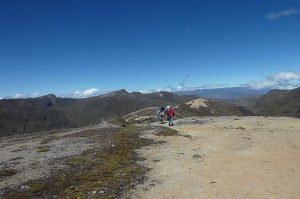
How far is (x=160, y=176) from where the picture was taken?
28.6 metres

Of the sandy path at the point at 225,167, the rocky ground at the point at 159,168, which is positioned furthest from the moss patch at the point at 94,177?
the sandy path at the point at 225,167

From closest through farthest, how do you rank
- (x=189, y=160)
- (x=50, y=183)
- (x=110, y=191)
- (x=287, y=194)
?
1. (x=287, y=194)
2. (x=110, y=191)
3. (x=50, y=183)
4. (x=189, y=160)

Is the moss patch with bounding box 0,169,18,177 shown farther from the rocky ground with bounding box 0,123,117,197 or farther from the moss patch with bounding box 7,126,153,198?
the moss patch with bounding box 7,126,153,198

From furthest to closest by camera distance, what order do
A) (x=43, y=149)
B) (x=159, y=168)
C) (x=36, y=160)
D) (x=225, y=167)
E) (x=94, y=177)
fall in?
(x=43, y=149) < (x=36, y=160) < (x=159, y=168) < (x=225, y=167) < (x=94, y=177)

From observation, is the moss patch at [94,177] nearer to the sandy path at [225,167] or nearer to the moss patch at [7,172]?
the sandy path at [225,167]

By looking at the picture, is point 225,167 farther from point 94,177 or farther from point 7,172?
point 7,172

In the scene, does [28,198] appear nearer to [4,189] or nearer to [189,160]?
[4,189]

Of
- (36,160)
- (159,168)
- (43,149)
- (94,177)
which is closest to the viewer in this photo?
(94,177)

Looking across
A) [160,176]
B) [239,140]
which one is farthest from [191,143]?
[160,176]

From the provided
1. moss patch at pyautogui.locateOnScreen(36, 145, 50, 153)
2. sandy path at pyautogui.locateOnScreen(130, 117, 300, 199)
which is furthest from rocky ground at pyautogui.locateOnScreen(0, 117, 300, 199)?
moss patch at pyautogui.locateOnScreen(36, 145, 50, 153)

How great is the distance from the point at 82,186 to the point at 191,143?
67.7ft

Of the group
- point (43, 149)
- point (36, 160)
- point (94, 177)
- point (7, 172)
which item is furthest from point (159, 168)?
point (43, 149)

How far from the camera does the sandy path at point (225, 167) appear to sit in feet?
78.9

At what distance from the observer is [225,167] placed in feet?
101
